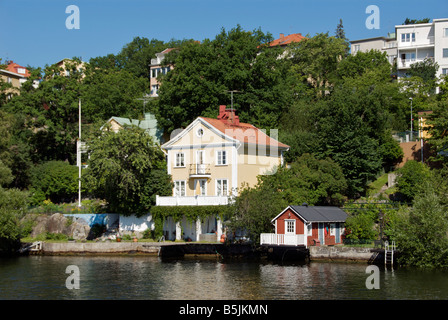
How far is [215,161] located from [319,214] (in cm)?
1231

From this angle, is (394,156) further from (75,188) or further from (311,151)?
(75,188)

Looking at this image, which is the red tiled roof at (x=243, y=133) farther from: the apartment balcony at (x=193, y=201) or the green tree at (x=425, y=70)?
the green tree at (x=425, y=70)

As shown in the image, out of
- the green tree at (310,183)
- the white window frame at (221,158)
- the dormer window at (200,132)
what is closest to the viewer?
the green tree at (310,183)

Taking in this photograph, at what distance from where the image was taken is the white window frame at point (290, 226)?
41.8 m

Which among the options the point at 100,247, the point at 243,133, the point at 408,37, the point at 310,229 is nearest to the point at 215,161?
the point at 243,133

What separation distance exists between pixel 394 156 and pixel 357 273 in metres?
22.7

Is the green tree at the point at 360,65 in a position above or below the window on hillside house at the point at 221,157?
above

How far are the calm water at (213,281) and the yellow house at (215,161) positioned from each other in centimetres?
899

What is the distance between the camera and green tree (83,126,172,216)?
50.3 metres

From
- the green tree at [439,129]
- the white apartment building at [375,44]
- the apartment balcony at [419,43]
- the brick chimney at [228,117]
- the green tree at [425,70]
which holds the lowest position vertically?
the green tree at [439,129]

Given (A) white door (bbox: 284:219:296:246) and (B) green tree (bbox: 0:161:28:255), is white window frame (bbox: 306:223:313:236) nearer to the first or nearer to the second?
(A) white door (bbox: 284:219:296:246)

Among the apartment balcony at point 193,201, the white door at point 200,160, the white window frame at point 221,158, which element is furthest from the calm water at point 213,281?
the white door at point 200,160

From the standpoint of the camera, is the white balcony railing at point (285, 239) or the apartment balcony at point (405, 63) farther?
the apartment balcony at point (405, 63)
